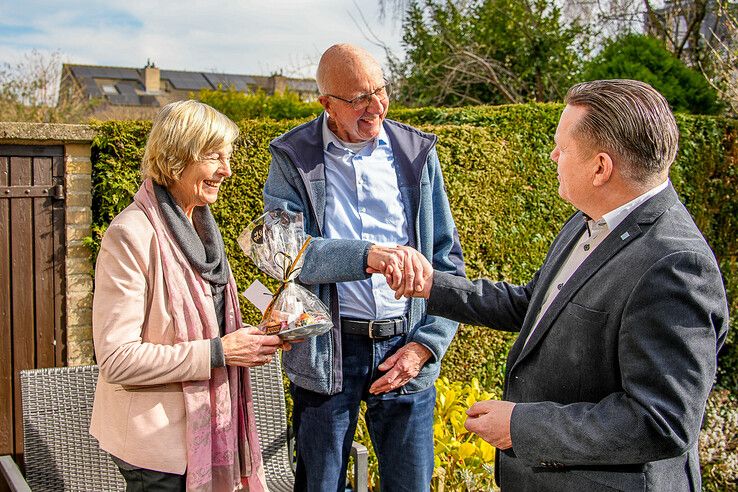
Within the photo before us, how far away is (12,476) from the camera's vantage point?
2.89 metres

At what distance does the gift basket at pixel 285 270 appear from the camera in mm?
2297

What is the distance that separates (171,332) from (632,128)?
56.1 inches

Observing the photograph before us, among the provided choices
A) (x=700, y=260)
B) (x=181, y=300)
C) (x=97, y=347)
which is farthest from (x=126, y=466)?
(x=700, y=260)

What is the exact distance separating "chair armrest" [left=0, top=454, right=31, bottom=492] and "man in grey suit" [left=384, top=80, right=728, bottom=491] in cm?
184

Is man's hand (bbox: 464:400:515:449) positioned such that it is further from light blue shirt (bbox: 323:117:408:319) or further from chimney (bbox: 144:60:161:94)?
chimney (bbox: 144:60:161:94)

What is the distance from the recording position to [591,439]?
66.0 inches

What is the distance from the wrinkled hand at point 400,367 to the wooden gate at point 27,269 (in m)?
2.18

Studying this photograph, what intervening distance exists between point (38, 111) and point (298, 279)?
11.4 m

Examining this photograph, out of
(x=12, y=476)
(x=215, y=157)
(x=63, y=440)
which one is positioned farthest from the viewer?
(x=63, y=440)

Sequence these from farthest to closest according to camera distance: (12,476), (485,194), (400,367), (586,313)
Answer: (485,194), (12,476), (400,367), (586,313)

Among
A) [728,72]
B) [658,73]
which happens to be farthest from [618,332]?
[658,73]

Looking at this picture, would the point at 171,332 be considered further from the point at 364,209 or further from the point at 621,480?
the point at 621,480

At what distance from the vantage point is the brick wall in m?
3.85

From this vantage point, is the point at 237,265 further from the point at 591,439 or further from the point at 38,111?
the point at 38,111
